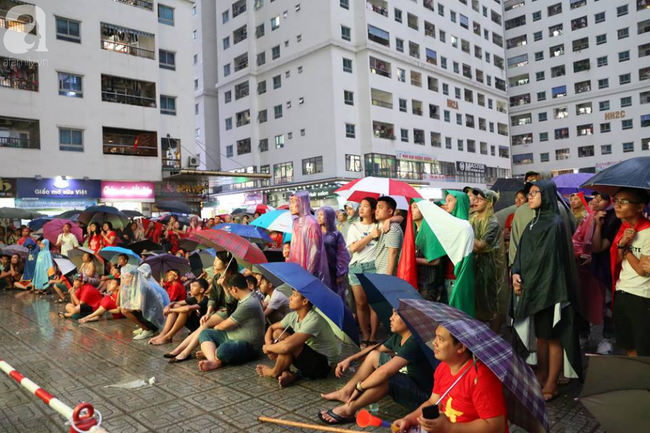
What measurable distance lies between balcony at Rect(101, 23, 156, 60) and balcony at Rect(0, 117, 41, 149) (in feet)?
18.1

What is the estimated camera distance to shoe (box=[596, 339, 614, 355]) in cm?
569

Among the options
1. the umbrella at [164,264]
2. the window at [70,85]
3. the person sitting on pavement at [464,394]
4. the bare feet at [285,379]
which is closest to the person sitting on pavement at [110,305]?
the umbrella at [164,264]

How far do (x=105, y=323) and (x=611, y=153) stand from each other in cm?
5787

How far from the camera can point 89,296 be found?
31.8 ft

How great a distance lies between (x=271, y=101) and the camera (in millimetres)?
42875

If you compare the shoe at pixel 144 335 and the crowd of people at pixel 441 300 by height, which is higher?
the crowd of people at pixel 441 300

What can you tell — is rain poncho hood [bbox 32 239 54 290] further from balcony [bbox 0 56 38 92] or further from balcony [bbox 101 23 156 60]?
balcony [bbox 101 23 156 60]

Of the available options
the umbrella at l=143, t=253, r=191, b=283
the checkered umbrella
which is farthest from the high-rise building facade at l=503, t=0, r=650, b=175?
the checkered umbrella

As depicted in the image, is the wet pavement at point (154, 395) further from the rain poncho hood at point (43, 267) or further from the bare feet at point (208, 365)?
the rain poncho hood at point (43, 267)

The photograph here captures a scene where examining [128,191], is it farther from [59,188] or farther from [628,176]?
[628,176]

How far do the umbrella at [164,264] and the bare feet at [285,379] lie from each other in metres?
4.61

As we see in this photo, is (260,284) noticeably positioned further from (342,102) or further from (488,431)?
(342,102)

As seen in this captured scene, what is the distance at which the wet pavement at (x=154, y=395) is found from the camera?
13.9 ft

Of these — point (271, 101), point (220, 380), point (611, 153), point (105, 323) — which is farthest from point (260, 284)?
point (611, 153)
